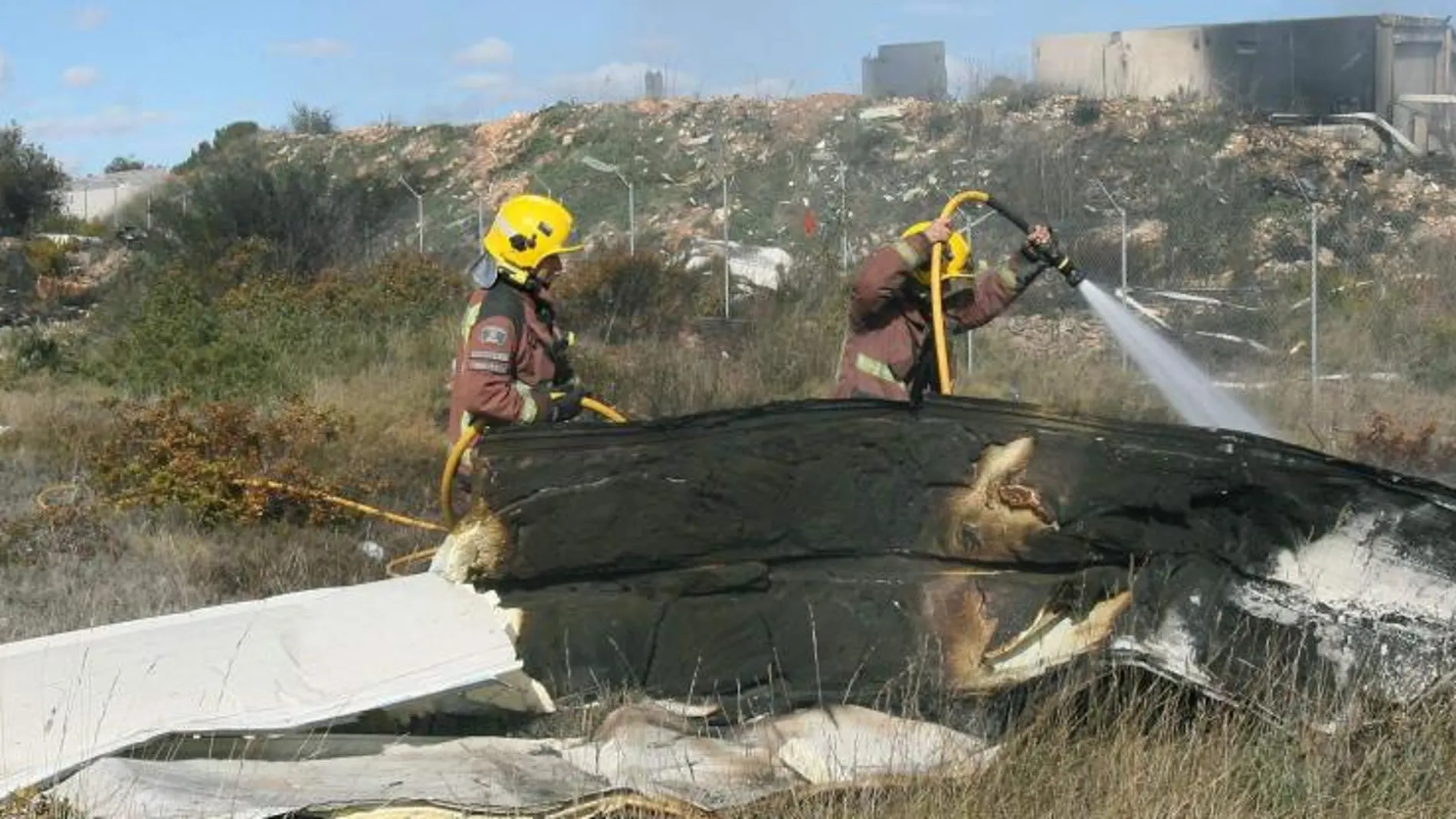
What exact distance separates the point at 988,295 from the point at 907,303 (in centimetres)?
38

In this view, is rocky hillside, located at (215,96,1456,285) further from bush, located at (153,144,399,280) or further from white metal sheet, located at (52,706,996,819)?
white metal sheet, located at (52,706,996,819)

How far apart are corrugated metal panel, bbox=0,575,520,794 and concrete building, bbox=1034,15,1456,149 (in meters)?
25.5

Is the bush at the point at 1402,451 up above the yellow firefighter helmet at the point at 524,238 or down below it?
below

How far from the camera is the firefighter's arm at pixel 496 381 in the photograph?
17.5 feet

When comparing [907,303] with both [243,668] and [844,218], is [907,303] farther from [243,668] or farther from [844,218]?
[844,218]

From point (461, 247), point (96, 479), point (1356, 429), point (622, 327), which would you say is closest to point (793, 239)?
point (461, 247)

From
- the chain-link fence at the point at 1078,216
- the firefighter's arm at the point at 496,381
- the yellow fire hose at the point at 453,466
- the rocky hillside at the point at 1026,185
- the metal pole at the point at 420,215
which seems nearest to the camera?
the yellow fire hose at the point at 453,466

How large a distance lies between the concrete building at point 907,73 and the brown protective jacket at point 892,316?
2447cm

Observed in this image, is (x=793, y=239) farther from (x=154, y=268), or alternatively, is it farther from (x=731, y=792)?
(x=731, y=792)

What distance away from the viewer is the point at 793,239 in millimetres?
24438

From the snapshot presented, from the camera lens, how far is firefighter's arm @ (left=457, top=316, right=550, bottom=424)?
5.32 metres

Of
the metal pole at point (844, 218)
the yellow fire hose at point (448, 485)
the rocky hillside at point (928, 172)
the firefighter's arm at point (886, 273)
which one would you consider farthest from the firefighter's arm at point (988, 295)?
the rocky hillside at point (928, 172)

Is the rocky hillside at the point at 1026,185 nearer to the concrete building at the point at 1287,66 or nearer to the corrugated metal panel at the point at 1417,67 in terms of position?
the concrete building at the point at 1287,66

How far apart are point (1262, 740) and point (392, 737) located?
196 cm
